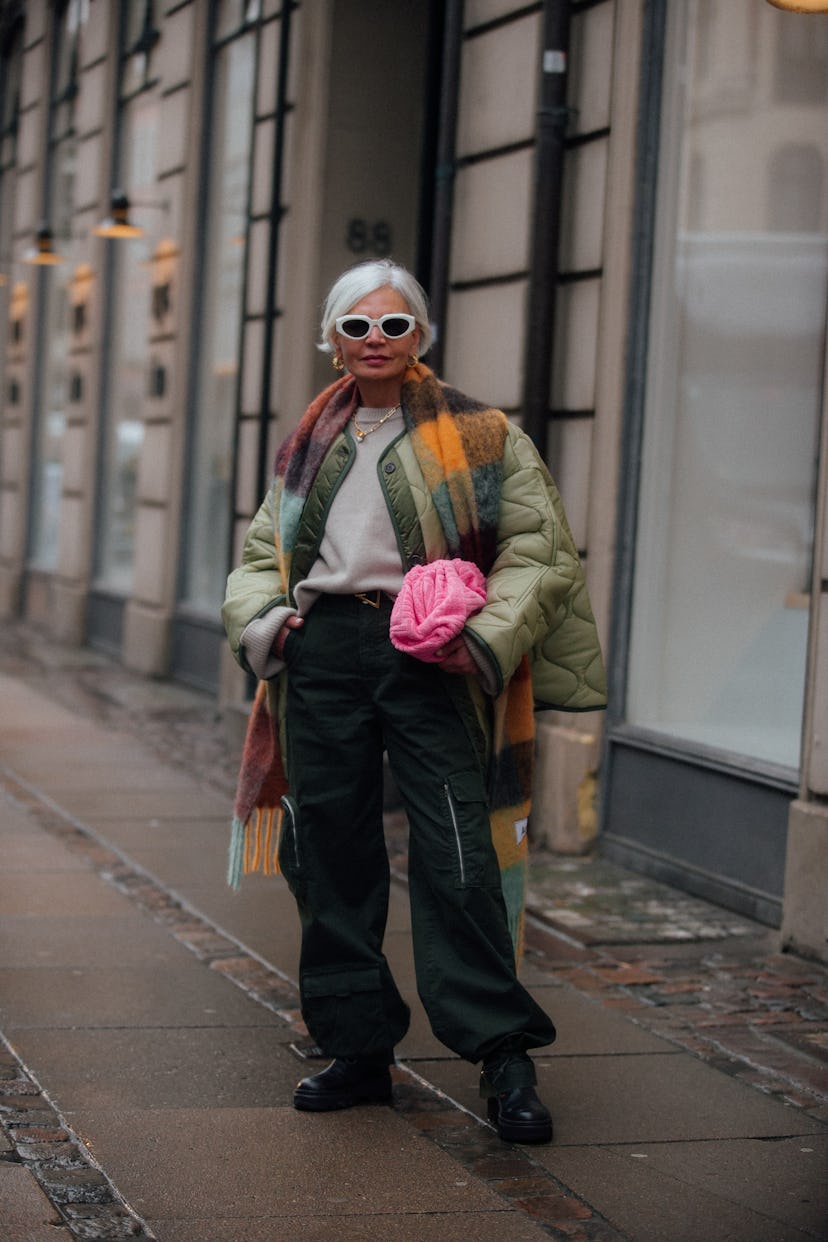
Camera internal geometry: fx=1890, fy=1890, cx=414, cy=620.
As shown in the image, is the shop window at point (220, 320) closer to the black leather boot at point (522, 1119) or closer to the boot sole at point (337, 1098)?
the boot sole at point (337, 1098)

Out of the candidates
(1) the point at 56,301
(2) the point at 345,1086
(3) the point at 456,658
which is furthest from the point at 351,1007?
(1) the point at 56,301

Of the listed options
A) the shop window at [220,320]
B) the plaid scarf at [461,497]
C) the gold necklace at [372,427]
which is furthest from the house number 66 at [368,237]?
the gold necklace at [372,427]

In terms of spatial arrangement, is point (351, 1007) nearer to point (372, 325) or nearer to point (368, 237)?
point (372, 325)

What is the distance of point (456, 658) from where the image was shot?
409 centimetres

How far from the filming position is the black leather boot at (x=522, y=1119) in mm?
4180

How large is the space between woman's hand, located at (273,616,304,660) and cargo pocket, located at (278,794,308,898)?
365 mm

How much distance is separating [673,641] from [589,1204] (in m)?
3.94

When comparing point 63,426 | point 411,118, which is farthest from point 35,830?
point 63,426

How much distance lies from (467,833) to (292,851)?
45 centimetres

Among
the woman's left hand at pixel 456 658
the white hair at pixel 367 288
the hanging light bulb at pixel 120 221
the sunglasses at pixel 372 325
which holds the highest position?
the hanging light bulb at pixel 120 221

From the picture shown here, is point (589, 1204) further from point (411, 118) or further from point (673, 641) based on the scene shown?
point (411, 118)

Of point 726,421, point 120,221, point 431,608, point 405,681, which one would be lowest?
point 405,681

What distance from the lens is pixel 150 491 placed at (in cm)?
1387

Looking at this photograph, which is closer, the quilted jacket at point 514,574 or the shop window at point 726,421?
the quilted jacket at point 514,574
